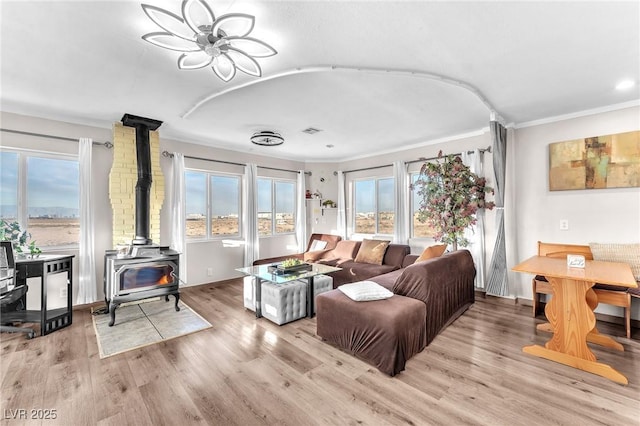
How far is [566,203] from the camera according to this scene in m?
3.64

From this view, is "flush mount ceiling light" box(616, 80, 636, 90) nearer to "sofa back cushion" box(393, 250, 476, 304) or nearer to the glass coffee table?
"sofa back cushion" box(393, 250, 476, 304)

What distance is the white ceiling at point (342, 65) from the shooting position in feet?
5.80

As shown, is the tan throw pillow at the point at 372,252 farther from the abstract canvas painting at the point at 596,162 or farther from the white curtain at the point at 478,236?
the abstract canvas painting at the point at 596,162

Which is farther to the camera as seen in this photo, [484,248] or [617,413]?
[484,248]

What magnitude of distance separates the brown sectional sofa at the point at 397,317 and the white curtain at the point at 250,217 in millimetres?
2844

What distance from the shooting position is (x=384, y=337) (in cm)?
228

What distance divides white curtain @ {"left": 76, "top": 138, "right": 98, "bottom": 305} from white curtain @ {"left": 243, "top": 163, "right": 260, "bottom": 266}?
7.62ft

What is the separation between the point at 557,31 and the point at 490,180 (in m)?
2.60

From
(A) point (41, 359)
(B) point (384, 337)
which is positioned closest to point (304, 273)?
(B) point (384, 337)

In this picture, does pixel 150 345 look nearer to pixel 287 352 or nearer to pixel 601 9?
pixel 287 352

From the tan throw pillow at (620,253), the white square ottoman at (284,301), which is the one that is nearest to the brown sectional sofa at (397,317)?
the white square ottoman at (284,301)

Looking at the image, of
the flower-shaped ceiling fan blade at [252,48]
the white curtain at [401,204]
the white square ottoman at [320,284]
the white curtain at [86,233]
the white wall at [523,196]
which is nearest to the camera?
the flower-shaped ceiling fan blade at [252,48]

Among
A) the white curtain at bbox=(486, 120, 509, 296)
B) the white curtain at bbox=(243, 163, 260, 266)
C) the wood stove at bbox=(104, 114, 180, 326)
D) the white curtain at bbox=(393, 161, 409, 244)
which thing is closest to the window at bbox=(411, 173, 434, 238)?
the white curtain at bbox=(393, 161, 409, 244)

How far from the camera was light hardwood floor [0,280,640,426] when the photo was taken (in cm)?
180
